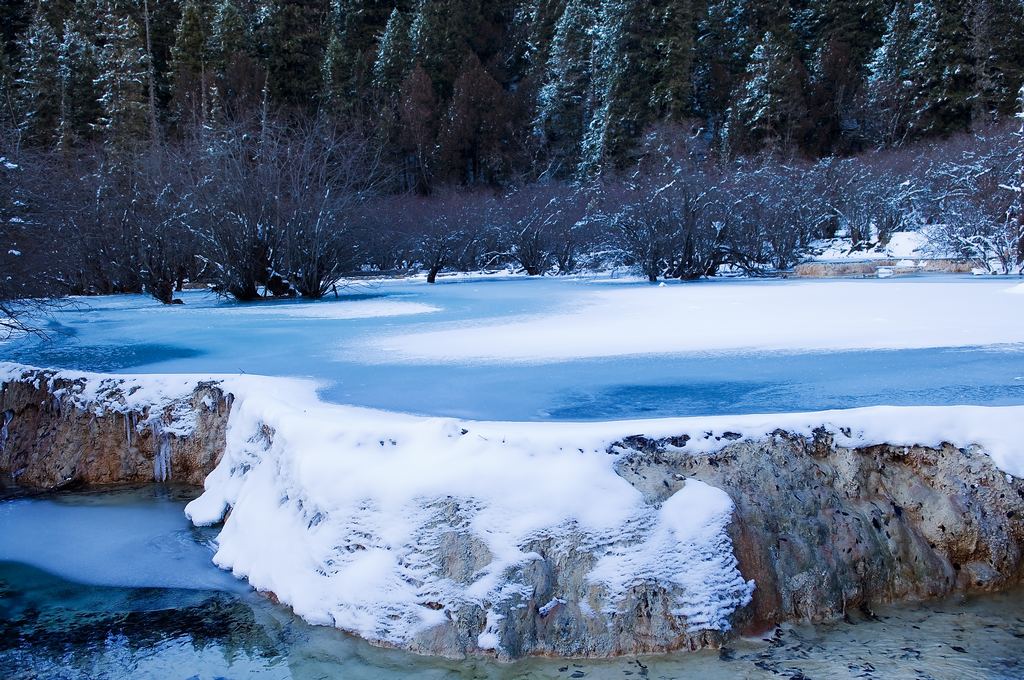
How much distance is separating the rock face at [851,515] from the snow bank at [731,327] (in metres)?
3.11

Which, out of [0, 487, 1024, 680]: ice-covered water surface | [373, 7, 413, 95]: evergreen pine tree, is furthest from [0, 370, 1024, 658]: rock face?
[373, 7, 413, 95]: evergreen pine tree

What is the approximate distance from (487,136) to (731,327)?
112 feet

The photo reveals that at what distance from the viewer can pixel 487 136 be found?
4275cm

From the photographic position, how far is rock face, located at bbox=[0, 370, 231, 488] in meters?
7.14

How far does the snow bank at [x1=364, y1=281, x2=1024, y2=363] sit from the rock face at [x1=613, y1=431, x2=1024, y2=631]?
3.11 m

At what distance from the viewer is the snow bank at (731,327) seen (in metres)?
8.45

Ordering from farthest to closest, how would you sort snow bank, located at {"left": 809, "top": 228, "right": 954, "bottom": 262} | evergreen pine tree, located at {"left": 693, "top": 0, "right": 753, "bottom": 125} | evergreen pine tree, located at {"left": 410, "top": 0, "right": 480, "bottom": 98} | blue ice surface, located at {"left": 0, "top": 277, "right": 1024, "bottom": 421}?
evergreen pine tree, located at {"left": 410, "top": 0, "right": 480, "bottom": 98}, evergreen pine tree, located at {"left": 693, "top": 0, "right": 753, "bottom": 125}, snow bank, located at {"left": 809, "top": 228, "right": 954, "bottom": 262}, blue ice surface, located at {"left": 0, "top": 277, "right": 1024, "bottom": 421}

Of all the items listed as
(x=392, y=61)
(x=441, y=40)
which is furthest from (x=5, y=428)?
(x=441, y=40)

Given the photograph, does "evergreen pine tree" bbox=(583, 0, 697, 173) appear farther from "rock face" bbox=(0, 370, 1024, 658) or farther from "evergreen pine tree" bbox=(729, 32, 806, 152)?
"rock face" bbox=(0, 370, 1024, 658)

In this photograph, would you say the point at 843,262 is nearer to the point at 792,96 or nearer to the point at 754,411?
the point at 792,96

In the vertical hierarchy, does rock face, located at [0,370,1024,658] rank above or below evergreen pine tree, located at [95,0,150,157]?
below

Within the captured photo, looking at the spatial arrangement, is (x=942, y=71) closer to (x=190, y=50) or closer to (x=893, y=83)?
(x=893, y=83)

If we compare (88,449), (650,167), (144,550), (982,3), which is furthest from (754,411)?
(982,3)

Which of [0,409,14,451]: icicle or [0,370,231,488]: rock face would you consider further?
[0,409,14,451]: icicle
